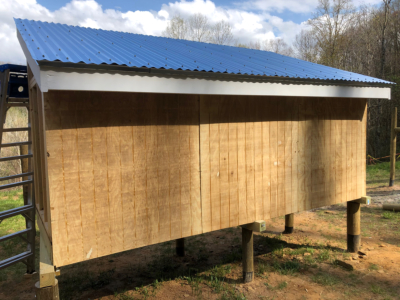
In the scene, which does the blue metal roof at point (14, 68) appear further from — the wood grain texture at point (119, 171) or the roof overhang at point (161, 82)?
the wood grain texture at point (119, 171)

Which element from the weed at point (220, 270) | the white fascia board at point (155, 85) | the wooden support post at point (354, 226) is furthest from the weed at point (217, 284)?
the white fascia board at point (155, 85)

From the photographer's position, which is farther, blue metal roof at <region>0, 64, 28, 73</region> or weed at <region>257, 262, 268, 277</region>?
weed at <region>257, 262, 268, 277</region>

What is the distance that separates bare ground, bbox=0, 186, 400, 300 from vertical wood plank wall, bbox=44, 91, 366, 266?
4.14 ft

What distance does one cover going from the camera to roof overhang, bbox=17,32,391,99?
2.78m

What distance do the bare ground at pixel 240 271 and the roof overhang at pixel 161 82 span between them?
3049mm

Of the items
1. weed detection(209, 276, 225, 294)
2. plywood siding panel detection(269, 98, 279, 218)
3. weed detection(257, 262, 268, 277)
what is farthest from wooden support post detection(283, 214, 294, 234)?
plywood siding panel detection(269, 98, 279, 218)

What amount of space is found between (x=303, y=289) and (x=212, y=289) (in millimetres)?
1430

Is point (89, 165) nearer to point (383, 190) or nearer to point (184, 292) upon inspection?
point (184, 292)

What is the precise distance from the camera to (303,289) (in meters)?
4.98

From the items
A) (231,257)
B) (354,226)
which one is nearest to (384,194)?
(354,226)

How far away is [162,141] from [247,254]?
2.53m

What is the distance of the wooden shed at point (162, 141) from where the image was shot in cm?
315

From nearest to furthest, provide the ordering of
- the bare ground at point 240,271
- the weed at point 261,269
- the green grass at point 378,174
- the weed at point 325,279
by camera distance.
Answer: the bare ground at point 240,271, the weed at point 325,279, the weed at point 261,269, the green grass at point 378,174

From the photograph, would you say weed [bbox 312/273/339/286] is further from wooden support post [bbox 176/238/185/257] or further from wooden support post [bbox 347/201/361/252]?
wooden support post [bbox 176/238/185/257]
